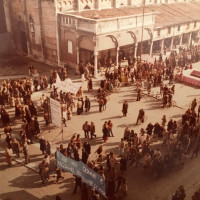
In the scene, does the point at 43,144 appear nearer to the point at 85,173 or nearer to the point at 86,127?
the point at 86,127

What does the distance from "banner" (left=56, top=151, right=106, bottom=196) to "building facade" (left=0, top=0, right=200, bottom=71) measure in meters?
17.3

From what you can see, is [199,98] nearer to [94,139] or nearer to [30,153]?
[94,139]

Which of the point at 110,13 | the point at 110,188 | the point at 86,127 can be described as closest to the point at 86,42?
the point at 110,13

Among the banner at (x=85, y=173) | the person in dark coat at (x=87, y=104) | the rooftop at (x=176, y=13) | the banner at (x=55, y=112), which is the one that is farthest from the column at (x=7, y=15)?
the banner at (x=85, y=173)

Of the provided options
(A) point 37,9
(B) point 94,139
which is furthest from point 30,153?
(A) point 37,9

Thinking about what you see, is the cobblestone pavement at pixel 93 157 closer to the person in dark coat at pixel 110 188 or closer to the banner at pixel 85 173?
the person in dark coat at pixel 110 188

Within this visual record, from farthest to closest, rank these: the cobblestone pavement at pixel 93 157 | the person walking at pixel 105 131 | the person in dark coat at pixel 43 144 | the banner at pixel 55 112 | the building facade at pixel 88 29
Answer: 1. the building facade at pixel 88 29
2. the person walking at pixel 105 131
3. the banner at pixel 55 112
4. the person in dark coat at pixel 43 144
5. the cobblestone pavement at pixel 93 157

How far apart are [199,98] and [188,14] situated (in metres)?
22.9

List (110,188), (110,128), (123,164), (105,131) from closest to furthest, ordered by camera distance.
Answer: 1. (110,188)
2. (123,164)
3. (105,131)
4. (110,128)

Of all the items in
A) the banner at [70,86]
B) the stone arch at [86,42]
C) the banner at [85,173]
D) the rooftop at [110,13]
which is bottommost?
the banner at [85,173]

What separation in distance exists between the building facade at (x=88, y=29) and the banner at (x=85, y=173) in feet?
56.9

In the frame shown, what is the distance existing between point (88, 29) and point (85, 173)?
18.9 m

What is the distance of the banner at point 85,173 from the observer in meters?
11.3

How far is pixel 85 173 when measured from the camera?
11.8 m
